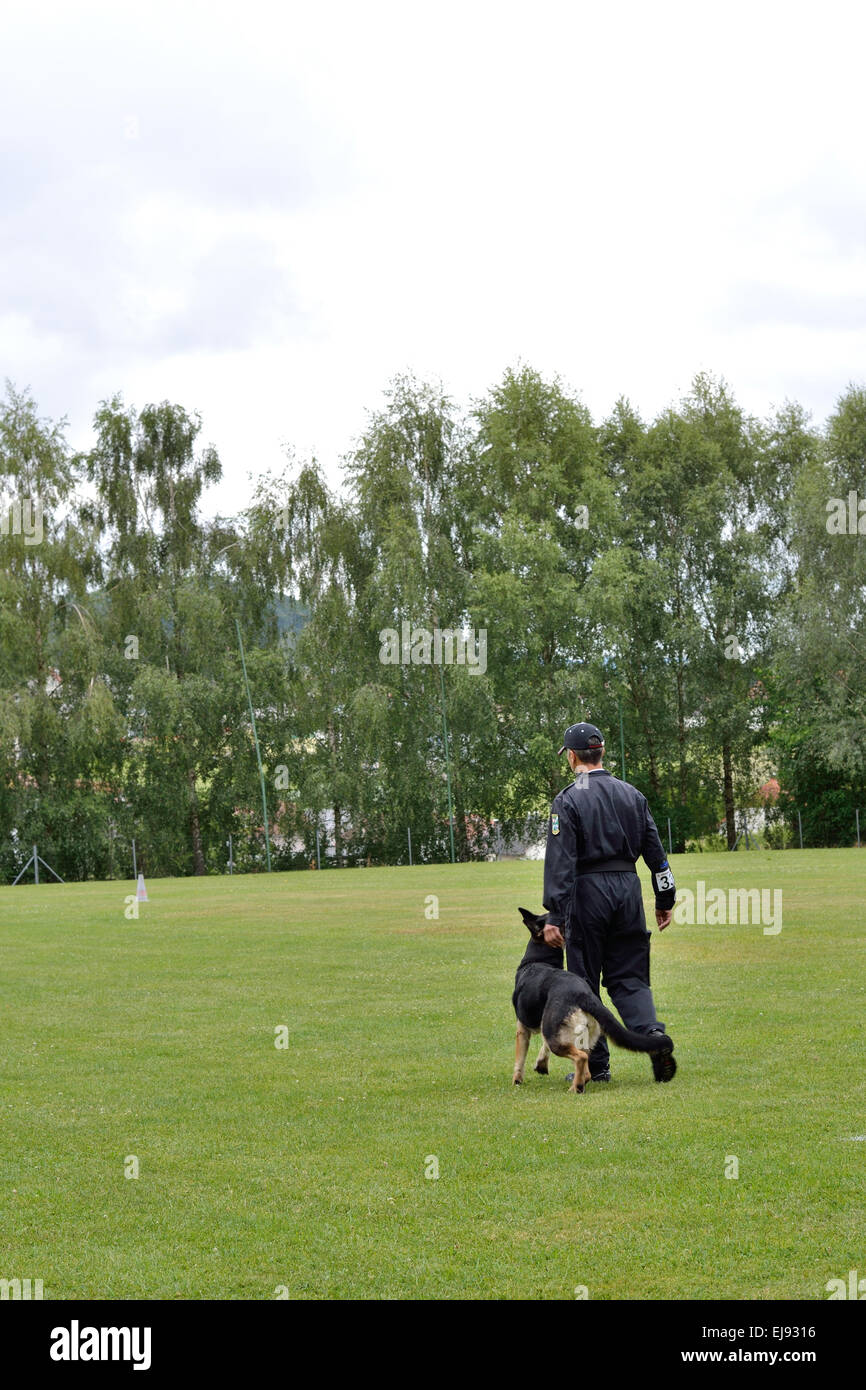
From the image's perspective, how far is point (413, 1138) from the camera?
8.26 m

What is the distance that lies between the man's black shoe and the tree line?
43687 millimetres

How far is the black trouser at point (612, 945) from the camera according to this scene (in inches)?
386

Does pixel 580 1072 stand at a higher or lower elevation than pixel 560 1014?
lower

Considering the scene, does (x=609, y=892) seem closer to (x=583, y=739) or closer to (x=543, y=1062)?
(x=583, y=739)

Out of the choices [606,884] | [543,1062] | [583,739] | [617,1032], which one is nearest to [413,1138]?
[617,1032]

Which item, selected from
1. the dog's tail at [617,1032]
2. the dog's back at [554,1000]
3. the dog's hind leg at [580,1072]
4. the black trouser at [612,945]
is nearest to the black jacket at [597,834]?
the black trouser at [612,945]

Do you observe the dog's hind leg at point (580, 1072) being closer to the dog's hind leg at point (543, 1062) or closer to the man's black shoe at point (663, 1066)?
the man's black shoe at point (663, 1066)

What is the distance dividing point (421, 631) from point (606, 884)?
47.5 m

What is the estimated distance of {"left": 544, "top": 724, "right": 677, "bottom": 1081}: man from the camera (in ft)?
32.1

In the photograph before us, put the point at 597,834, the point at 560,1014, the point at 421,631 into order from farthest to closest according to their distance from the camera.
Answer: the point at 421,631
the point at 597,834
the point at 560,1014

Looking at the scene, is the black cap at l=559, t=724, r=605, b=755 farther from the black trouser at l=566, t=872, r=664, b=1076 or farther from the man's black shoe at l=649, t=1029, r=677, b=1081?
the man's black shoe at l=649, t=1029, r=677, b=1081

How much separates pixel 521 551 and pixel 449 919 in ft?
108
